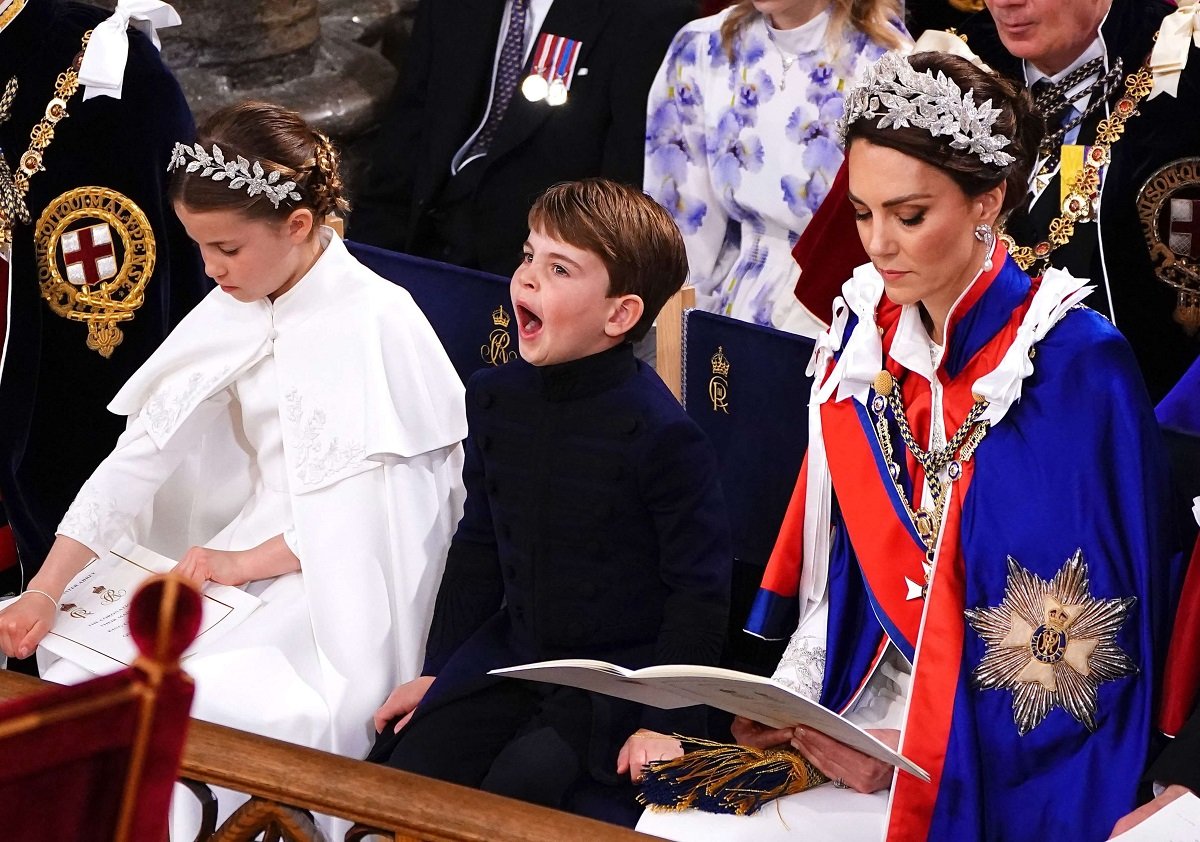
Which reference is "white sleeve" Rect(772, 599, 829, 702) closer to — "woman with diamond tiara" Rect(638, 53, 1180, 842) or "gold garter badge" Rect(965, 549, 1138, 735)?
"woman with diamond tiara" Rect(638, 53, 1180, 842)

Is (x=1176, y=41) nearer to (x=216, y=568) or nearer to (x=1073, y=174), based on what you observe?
(x=1073, y=174)

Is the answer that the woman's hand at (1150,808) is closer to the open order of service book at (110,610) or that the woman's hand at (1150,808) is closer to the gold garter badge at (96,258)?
the open order of service book at (110,610)

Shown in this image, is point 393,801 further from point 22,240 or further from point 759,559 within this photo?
point 22,240

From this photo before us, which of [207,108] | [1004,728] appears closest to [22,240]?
[207,108]

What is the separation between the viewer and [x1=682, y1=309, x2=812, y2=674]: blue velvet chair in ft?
8.51

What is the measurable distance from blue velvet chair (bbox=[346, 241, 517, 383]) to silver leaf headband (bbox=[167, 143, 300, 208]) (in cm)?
50

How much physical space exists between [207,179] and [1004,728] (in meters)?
1.50

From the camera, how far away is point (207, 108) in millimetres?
4121

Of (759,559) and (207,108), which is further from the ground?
(207,108)

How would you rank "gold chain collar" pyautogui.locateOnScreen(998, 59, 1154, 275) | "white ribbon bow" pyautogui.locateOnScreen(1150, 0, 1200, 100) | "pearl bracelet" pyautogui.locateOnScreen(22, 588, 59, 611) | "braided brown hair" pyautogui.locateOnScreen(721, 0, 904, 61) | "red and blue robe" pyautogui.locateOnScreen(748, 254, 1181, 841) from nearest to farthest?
1. "red and blue robe" pyautogui.locateOnScreen(748, 254, 1181, 841)
2. "pearl bracelet" pyautogui.locateOnScreen(22, 588, 59, 611)
3. "white ribbon bow" pyautogui.locateOnScreen(1150, 0, 1200, 100)
4. "gold chain collar" pyautogui.locateOnScreen(998, 59, 1154, 275)
5. "braided brown hair" pyautogui.locateOnScreen(721, 0, 904, 61)

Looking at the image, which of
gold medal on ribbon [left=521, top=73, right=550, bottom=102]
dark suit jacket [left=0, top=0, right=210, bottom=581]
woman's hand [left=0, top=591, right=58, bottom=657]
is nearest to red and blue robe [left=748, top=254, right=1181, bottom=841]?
woman's hand [left=0, top=591, right=58, bottom=657]

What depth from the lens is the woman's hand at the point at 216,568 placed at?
8.43 feet

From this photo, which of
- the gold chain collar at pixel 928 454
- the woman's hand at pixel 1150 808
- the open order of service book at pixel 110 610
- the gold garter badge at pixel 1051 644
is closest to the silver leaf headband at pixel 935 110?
the gold chain collar at pixel 928 454

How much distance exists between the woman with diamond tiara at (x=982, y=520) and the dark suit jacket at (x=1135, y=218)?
743 mm
